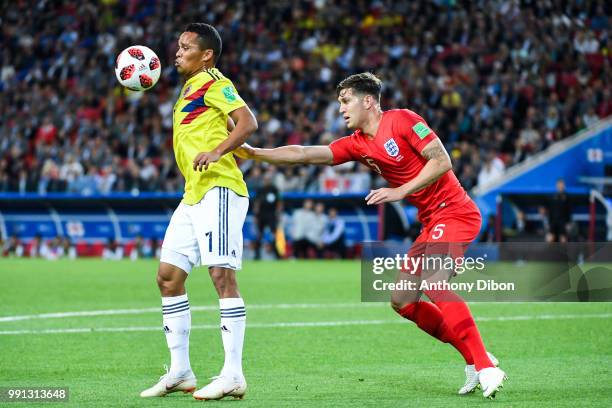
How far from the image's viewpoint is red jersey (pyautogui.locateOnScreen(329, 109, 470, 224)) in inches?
312

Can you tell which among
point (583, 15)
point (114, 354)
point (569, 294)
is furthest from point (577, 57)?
point (114, 354)

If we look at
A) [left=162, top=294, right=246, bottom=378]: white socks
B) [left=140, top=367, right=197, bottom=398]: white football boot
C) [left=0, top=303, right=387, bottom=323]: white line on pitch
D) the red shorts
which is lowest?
[left=0, top=303, right=387, bottom=323]: white line on pitch

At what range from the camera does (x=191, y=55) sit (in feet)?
25.8

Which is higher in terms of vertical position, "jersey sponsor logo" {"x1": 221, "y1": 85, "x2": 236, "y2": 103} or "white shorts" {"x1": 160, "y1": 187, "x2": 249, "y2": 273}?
"jersey sponsor logo" {"x1": 221, "y1": 85, "x2": 236, "y2": 103}

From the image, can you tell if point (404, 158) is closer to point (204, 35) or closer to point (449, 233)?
point (449, 233)

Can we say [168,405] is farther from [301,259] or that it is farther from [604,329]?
[301,259]

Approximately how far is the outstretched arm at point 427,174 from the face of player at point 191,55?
1.54 m

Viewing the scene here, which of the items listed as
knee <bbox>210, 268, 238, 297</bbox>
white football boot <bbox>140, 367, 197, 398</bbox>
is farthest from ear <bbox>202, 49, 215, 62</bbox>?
white football boot <bbox>140, 367, 197, 398</bbox>

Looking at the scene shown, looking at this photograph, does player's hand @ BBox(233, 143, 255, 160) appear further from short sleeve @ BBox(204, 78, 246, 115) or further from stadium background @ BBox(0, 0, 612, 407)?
stadium background @ BBox(0, 0, 612, 407)

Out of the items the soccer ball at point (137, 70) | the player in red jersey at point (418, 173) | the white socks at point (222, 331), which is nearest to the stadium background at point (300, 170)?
the white socks at point (222, 331)

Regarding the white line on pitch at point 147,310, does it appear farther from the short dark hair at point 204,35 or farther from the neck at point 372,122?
the neck at point 372,122

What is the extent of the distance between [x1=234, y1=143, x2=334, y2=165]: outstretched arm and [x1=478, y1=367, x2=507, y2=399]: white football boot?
6.55 feet

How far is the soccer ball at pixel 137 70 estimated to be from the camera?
823cm

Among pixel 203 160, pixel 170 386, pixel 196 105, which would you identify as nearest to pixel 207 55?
pixel 196 105
